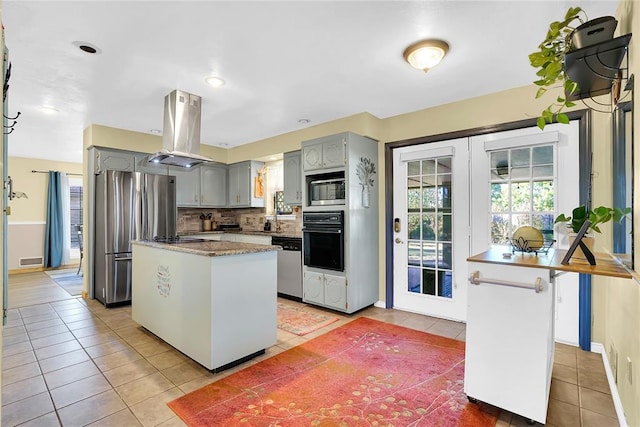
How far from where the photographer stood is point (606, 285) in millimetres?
2639

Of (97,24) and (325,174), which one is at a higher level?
(97,24)

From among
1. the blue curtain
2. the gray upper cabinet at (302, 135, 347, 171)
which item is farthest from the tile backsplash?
the blue curtain

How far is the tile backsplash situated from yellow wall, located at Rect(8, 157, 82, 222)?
381cm

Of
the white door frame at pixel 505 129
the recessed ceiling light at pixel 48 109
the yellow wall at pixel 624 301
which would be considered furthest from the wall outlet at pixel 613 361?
the recessed ceiling light at pixel 48 109

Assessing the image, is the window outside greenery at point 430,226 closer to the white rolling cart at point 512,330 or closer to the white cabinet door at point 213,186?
the white rolling cart at point 512,330

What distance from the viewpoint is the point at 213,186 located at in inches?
231

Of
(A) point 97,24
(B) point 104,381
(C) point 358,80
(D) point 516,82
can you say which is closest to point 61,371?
(B) point 104,381

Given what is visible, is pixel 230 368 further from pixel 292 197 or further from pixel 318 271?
pixel 292 197

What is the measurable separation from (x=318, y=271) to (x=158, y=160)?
2.27 m

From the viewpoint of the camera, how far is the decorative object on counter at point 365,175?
390 centimetres

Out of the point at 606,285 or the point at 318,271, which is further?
the point at 318,271

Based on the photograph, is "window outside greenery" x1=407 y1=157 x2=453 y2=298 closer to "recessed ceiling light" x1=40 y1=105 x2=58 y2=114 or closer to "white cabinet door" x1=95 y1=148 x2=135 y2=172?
"white cabinet door" x1=95 y1=148 x2=135 y2=172

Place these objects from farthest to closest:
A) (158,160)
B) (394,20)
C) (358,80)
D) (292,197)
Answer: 1. (292,197)
2. (158,160)
3. (358,80)
4. (394,20)

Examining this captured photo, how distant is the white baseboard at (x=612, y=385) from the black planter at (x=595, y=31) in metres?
1.98
